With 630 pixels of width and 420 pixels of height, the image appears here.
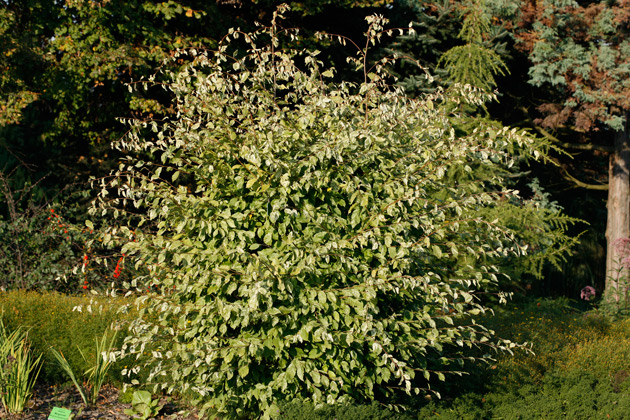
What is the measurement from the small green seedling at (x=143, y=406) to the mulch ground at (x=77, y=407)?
0.29 feet

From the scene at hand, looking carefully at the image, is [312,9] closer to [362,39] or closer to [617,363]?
[362,39]

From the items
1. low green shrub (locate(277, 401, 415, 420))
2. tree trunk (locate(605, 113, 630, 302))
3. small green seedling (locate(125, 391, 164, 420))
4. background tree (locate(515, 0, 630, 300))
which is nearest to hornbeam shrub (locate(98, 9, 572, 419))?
low green shrub (locate(277, 401, 415, 420))

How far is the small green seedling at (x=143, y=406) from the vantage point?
16.2 feet

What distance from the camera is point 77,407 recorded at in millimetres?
5207

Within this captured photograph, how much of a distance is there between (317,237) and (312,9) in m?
7.86

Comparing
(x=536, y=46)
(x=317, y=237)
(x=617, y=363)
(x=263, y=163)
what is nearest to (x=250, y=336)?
(x=317, y=237)

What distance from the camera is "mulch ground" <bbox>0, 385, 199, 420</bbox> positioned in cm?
497

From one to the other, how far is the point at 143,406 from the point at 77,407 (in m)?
0.71

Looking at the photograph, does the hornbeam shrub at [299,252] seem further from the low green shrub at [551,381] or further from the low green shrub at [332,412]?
the low green shrub at [551,381]

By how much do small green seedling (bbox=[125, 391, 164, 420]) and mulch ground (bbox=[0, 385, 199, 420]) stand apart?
0.09 metres

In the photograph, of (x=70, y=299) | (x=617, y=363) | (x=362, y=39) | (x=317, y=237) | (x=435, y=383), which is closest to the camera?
(x=317, y=237)

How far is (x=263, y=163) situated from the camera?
177 inches

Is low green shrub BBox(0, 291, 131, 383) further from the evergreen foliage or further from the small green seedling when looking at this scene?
the evergreen foliage

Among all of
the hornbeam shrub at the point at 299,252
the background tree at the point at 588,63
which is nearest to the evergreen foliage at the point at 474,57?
the background tree at the point at 588,63
